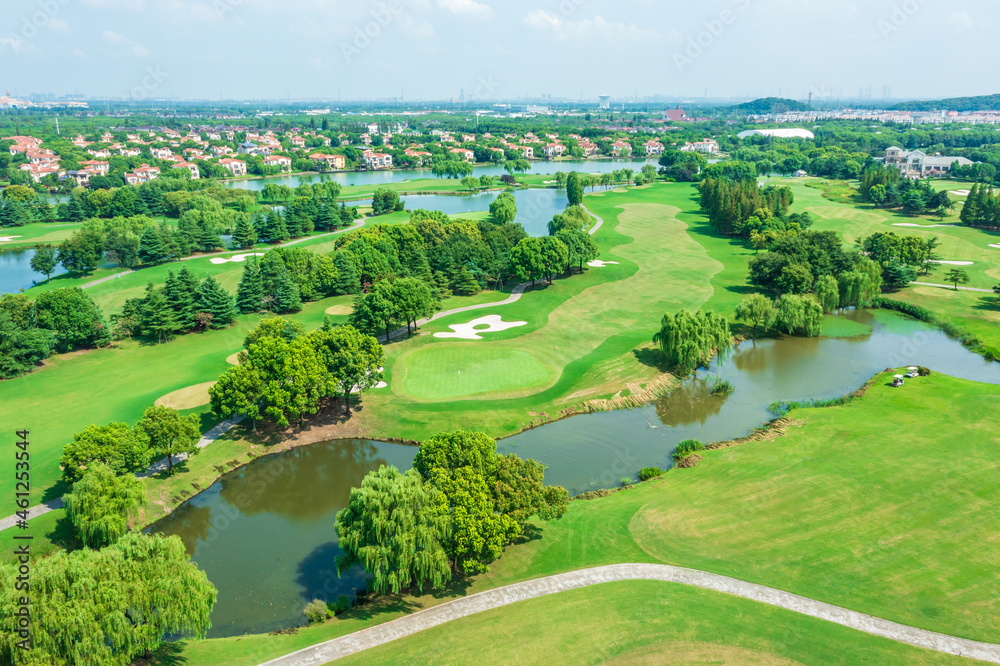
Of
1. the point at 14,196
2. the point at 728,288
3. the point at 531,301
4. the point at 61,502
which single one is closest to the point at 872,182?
the point at 728,288

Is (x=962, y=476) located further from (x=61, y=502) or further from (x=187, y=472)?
(x=61, y=502)

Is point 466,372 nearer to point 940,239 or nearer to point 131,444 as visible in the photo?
point 131,444

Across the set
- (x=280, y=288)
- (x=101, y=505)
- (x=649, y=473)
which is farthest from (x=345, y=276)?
(x=649, y=473)

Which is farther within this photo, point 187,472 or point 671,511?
point 187,472

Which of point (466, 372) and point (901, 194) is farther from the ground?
point (901, 194)

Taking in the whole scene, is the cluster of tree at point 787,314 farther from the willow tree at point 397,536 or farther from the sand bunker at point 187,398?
the sand bunker at point 187,398

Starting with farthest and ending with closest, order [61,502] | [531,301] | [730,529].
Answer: [531,301] → [61,502] → [730,529]
